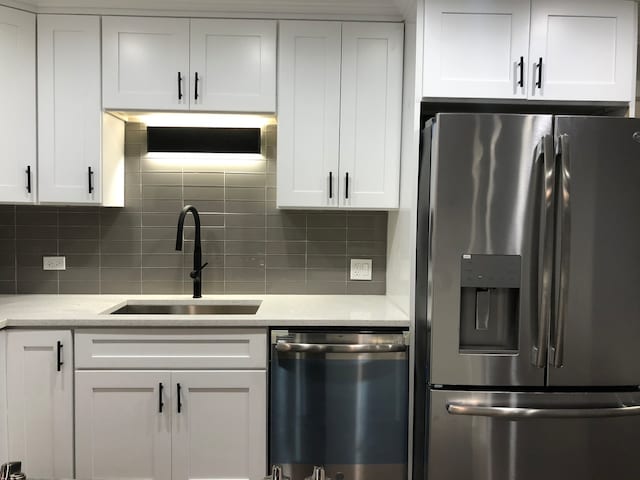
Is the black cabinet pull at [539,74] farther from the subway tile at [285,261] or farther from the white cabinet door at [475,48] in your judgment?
the subway tile at [285,261]

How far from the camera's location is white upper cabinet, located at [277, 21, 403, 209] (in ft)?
7.49

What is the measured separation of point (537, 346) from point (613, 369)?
1.11 ft

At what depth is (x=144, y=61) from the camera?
7.40ft

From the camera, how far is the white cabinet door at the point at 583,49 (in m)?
2.03

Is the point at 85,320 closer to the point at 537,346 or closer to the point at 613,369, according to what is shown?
the point at 537,346

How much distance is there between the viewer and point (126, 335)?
2.01m

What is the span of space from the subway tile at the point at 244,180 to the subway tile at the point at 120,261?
26.0 inches

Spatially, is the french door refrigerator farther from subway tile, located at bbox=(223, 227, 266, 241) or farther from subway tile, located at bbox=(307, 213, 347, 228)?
subway tile, located at bbox=(223, 227, 266, 241)

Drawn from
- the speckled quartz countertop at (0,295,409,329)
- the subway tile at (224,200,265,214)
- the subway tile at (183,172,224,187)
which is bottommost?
the speckled quartz countertop at (0,295,409,329)

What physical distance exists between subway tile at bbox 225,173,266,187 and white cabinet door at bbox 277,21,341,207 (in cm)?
35

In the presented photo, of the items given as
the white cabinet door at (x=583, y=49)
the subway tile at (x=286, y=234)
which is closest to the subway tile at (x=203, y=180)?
the subway tile at (x=286, y=234)

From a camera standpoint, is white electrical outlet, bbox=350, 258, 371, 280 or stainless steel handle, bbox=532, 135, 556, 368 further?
white electrical outlet, bbox=350, 258, 371, 280

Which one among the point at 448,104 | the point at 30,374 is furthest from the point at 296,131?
the point at 30,374

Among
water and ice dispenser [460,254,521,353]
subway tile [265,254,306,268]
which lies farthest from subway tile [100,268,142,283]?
water and ice dispenser [460,254,521,353]
